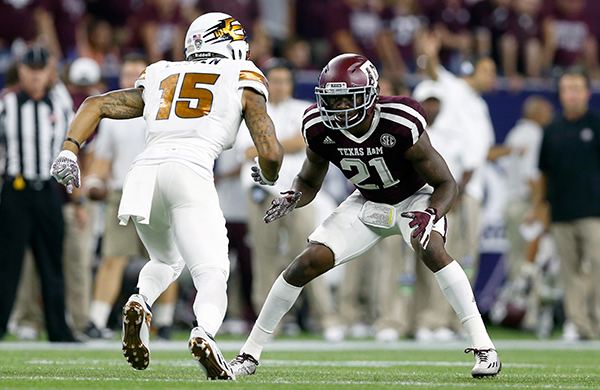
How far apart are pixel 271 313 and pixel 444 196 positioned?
103cm

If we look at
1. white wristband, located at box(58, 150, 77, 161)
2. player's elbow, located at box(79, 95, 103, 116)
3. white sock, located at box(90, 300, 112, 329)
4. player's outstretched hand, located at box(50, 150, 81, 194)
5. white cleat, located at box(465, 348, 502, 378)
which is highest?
player's elbow, located at box(79, 95, 103, 116)

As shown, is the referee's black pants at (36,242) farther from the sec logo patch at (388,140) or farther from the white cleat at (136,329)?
the sec logo patch at (388,140)

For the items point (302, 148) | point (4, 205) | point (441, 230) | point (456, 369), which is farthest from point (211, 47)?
point (302, 148)

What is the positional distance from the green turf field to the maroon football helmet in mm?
1248

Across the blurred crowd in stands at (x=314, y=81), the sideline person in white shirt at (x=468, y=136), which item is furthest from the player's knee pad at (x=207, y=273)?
the sideline person in white shirt at (x=468, y=136)

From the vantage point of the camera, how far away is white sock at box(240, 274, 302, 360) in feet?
21.7

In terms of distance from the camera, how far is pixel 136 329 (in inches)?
239

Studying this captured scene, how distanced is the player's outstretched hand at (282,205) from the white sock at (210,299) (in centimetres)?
46

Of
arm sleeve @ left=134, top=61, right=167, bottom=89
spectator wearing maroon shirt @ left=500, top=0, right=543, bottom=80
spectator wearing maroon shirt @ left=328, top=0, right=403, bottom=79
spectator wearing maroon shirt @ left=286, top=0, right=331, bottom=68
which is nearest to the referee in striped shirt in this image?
arm sleeve @ left=134, top=61, right=167, bottom=89

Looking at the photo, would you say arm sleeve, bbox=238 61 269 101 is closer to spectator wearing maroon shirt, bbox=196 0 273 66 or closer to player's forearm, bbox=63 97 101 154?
player's forearm, bbox=63 97 101 154

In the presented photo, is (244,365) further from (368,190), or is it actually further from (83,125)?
(83,125)

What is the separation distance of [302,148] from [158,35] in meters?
3.10

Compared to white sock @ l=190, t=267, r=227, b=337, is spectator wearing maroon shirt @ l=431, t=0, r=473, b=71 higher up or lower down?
lower down

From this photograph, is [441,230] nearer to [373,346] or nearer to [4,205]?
[373,346]
